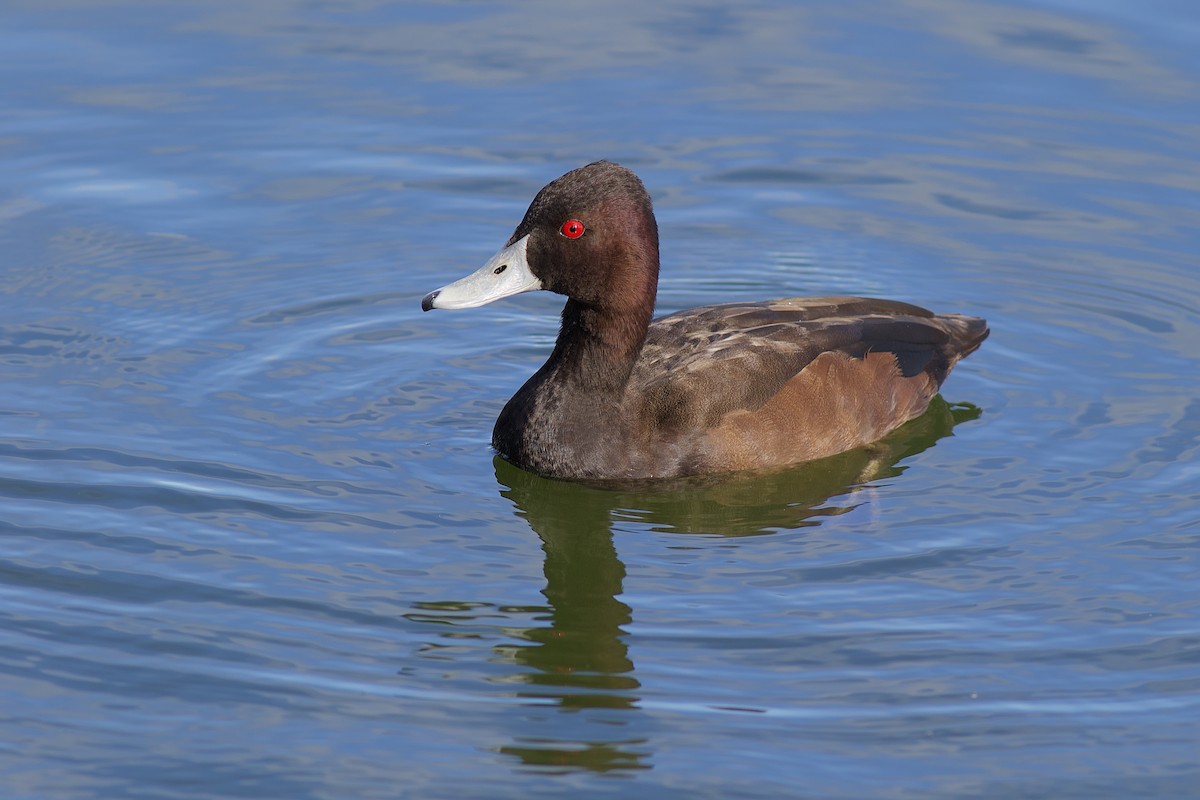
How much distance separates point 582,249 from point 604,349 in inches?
23.3

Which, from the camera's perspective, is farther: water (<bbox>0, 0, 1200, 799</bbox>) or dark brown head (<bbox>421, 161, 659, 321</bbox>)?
dark brown head (<bbox>421, 161, 659, 321</bbox>)

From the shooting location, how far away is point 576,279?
9758 mm

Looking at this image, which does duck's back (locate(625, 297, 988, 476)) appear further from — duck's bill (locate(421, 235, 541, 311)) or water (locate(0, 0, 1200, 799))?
duck's bill (locate(421, 235, 541, 311))

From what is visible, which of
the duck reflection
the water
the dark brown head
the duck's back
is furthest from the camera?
the duck's back

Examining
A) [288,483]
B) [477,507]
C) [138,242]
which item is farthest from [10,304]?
[477,507]

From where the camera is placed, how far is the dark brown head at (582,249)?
9.62m

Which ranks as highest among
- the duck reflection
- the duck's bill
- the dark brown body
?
the duck's bill

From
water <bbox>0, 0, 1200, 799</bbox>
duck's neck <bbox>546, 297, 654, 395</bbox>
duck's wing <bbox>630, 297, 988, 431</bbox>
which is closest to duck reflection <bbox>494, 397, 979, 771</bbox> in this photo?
water <bbox>0, 0, 1200, 799</bbox>

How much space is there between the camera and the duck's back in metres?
9.74

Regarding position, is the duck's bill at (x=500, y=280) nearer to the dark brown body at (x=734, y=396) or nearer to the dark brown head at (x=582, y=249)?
the dark brown head at (x=582, y=249)

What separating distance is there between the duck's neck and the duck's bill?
0.39m

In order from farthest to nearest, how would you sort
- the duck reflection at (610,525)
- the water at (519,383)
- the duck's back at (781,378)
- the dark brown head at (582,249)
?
the duck's back at (781,378) < the dark brown head at (582,249) < the duck reflection at (610,525) < the water at (519,383)

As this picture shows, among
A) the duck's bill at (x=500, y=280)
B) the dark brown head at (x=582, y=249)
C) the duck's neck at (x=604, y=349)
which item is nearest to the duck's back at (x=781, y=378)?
the duck's neck at (x=604, y=349)

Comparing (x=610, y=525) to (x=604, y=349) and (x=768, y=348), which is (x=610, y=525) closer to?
(x=604, y=349)
